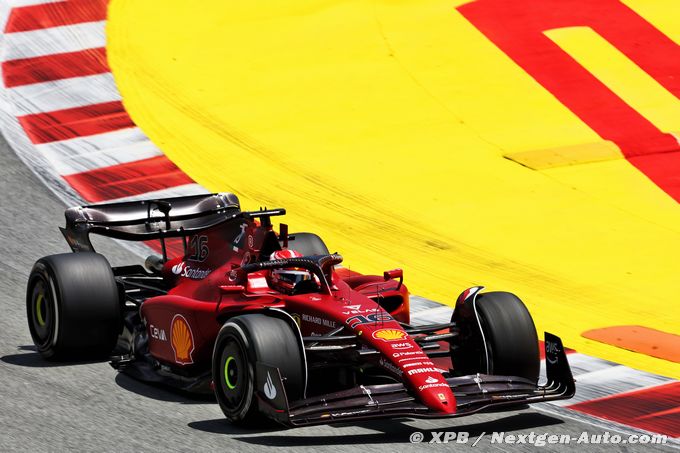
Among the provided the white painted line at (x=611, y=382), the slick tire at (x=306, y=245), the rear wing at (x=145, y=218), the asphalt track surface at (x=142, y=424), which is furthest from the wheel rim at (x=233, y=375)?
the slick tire at (x=306, y=245)

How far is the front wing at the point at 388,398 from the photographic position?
7562 millimetres

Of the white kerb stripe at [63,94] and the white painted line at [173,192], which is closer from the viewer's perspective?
the white painted line at [173,192]

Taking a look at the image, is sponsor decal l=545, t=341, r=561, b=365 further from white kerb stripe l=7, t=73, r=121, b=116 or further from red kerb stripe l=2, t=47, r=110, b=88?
red kerb stripe l=2, t=47, r=110, b=88

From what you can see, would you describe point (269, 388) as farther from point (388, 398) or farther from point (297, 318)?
point (297, 318)

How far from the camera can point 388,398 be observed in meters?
7.77

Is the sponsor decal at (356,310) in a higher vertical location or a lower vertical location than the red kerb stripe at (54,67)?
lower

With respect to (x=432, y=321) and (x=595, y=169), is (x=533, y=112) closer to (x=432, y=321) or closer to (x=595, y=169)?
(x=595, y=169)

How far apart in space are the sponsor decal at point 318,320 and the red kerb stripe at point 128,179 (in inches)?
211

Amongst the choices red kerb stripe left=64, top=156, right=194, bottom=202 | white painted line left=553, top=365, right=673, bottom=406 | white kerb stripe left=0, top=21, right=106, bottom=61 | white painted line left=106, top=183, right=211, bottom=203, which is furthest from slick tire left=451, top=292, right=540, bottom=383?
white kerb stripe left=0, top=21, right=106, bottom=61

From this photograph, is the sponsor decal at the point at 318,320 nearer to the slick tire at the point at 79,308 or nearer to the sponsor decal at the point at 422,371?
the sponsor decal at the point at 422,371

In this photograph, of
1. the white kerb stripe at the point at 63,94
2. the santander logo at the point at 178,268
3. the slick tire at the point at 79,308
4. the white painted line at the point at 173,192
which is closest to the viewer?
the slick tire at the point at 79,308

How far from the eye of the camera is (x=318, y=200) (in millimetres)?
13352

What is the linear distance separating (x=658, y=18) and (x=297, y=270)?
997cm

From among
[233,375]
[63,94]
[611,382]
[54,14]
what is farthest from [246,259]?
[54,14]
